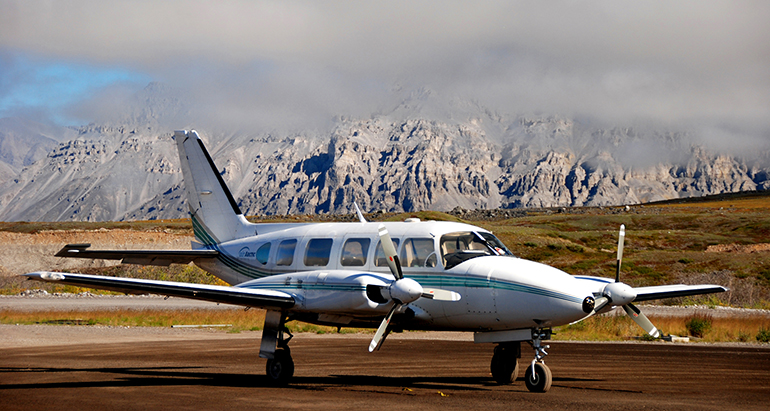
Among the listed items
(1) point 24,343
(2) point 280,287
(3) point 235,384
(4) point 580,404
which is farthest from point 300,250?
(1) point 24,343

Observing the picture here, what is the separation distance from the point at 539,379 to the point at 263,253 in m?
8.37

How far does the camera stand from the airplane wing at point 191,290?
595 inches

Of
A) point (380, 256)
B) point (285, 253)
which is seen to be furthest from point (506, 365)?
point (285, 253)

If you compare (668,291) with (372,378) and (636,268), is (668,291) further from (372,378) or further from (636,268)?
(636,268)

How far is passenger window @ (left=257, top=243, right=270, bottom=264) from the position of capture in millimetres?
19438

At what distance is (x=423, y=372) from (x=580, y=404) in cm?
661

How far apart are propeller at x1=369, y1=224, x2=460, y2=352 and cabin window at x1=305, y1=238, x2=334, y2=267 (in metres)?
2.08

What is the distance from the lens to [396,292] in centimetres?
1488

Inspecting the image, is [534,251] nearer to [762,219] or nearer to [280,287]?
[762,219]

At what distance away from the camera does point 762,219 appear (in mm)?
106312

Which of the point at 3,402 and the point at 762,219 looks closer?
the point at 3,402

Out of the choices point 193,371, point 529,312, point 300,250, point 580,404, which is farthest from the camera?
point 193,371

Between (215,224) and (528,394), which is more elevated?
(215,224)

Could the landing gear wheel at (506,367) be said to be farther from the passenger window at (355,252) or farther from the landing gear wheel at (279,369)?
the landing gear wheel at (279,369)
